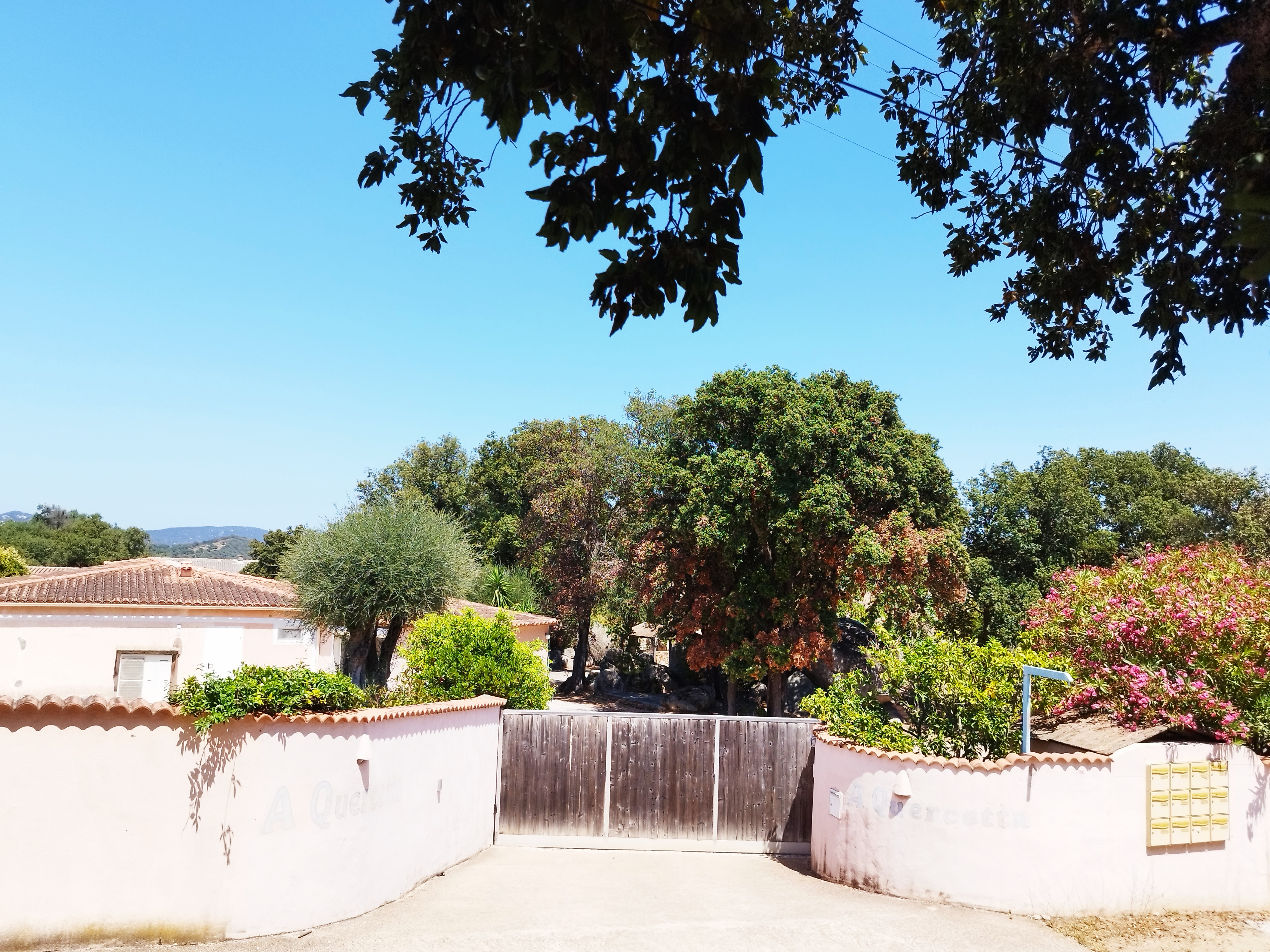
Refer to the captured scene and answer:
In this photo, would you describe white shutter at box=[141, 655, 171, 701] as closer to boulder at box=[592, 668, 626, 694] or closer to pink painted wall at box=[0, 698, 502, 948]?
pink painted wall at box=[0, 698, 502, 948]

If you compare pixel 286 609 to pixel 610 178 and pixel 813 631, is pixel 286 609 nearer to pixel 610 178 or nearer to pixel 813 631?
pixel 813 631

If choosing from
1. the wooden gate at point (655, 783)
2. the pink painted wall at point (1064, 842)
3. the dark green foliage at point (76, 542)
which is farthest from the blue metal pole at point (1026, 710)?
the dark green foliage at point (76, 542)

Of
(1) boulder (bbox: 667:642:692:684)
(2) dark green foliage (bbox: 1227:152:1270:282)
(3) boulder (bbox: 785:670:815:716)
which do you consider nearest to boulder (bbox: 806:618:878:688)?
(3) boulder (bbox: 785:670:815:716)

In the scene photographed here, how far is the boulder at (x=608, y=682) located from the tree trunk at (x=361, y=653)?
47.3 ft

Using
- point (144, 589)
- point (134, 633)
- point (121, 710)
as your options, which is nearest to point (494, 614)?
point (134, 633)

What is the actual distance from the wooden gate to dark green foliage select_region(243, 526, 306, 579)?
3843 centimetres

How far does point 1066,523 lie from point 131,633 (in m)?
29.0

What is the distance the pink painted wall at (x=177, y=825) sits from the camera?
20.7 feet

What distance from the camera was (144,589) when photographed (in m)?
19.9

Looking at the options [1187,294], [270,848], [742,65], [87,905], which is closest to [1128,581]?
[1187,294]

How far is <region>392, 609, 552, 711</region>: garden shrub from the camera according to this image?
11.2 metres

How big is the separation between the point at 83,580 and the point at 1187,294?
22.9 m

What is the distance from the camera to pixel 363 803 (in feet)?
25.7

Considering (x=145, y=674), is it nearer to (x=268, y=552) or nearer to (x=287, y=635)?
(x=287, y=635)
